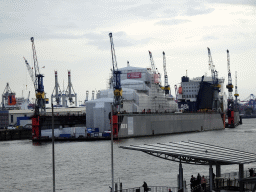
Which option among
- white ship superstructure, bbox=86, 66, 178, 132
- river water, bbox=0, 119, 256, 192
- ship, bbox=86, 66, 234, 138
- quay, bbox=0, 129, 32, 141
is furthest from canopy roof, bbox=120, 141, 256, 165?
quay, bbox=0, 129, 32, 141

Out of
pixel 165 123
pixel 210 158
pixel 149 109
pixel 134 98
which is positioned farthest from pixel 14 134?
pixel 210 158

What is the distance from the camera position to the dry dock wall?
110 metres

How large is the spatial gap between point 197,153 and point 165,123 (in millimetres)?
94445

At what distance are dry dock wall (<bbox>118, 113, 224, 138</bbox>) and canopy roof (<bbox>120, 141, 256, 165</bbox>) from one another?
2756 inches

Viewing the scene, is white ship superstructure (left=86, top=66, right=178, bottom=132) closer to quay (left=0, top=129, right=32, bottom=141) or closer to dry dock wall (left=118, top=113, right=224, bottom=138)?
dry dock wall (left=118, top=113, right=224, bottom=138)

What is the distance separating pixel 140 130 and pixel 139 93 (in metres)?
23.7

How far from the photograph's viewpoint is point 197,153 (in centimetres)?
3312

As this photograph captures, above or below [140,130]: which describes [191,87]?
above

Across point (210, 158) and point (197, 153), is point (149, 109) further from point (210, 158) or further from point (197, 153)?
point (210, 158)

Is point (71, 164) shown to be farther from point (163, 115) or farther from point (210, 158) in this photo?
point (163, 115)

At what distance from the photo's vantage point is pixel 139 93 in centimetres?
13650

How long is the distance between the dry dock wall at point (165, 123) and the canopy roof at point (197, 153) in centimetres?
7001

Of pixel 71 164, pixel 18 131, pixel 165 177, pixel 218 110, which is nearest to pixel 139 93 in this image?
pixel 18 131

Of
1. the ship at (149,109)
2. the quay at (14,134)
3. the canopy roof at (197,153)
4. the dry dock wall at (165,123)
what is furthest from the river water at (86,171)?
the quay at (14,134)
